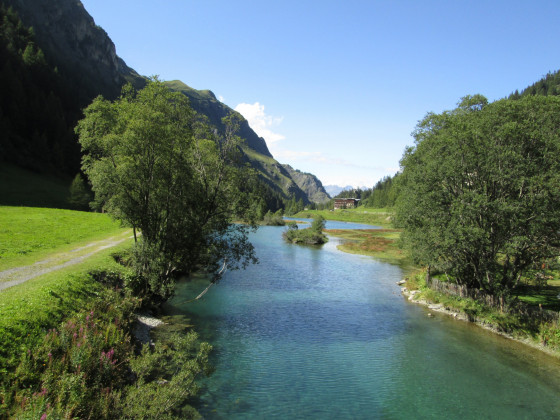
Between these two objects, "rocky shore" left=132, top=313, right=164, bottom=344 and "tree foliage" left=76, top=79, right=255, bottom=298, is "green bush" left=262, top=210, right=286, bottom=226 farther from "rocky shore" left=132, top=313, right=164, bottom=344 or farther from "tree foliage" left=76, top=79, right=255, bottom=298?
"rocky shore" left=132, top=313, right=164, bottom=344

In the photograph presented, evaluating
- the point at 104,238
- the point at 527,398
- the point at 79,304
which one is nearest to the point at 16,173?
the point at 104,238

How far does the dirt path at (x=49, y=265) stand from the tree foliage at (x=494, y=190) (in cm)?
3202

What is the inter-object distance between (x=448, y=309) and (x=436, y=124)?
22.3 m

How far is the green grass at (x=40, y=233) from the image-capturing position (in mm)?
25953

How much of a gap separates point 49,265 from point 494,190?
3842cm

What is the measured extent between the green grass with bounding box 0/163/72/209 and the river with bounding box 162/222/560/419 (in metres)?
57.9

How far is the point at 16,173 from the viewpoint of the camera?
287 feet

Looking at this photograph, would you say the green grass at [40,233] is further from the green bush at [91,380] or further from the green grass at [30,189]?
the green grass at [30,189]

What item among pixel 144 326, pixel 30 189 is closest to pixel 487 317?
pixel 144 326

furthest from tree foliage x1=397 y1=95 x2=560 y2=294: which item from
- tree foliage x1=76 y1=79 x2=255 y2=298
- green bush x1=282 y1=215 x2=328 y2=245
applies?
green bush x1=282 y1=215 x2=328 y2=245

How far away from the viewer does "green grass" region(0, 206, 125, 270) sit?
2595 cm

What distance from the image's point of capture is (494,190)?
29.6m

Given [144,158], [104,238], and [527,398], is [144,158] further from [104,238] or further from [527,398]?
[527,398]

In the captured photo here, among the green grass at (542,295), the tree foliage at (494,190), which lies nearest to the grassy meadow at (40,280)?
the tree foliage at (494,190)
